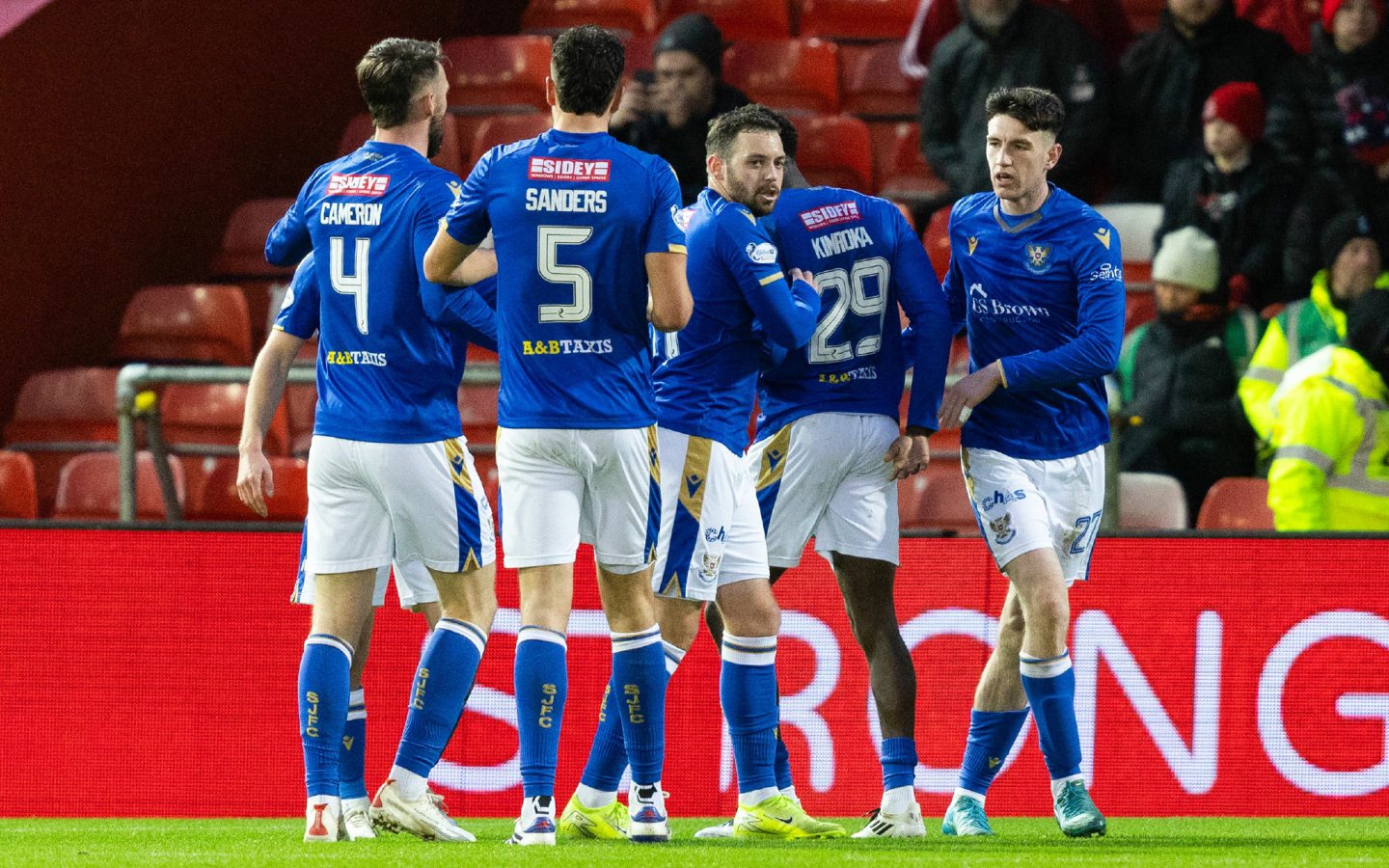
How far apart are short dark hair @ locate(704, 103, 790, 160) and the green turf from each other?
2.01 meters

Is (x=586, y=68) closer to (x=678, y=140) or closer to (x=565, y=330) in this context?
(x=565, y=330)

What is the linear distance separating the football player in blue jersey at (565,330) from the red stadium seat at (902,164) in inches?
213

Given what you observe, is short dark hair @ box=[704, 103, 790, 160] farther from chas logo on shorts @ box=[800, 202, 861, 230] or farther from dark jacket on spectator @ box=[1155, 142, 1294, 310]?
dark jacket on spectator @ box=[1155, 142, 1294, 310]

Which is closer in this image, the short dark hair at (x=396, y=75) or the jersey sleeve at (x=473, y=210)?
the jersey sleeve at (x=473, y=210)

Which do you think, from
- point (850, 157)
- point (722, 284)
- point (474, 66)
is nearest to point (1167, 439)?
point (850, 157)

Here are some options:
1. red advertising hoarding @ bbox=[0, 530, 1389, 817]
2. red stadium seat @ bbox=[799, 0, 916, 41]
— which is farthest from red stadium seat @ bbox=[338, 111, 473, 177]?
red advertising hoarding @ bbox=[0, 530, 1389, 817]

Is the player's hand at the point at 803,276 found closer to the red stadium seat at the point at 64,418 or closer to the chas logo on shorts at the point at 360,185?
the chas logo on shorts at the point at 360,185

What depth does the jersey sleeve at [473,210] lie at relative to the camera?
555cm

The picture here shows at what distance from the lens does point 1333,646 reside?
23.7ft

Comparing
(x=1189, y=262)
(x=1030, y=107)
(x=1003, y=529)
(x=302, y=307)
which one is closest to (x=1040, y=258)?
(x=1030, y=107)

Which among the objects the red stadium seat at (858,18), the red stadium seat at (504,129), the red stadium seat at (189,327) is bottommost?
the red stadium seat at (189,327)

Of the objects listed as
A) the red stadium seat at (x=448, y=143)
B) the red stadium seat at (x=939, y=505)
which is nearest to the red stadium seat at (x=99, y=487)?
the red stadium seat at (x=448, y=143)

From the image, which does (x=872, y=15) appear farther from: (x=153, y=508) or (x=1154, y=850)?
(x=1154, y=850)

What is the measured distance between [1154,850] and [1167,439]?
3509mm
